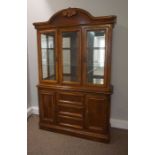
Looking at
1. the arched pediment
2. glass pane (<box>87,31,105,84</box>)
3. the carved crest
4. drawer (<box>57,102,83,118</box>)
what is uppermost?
the carved crest

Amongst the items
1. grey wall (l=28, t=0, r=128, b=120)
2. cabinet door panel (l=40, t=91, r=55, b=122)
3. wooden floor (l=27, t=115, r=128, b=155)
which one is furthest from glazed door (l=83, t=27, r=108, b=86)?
wooden floor (l=27, t=115, r=128, b=155)

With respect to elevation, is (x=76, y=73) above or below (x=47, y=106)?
above

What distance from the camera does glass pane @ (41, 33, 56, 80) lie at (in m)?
2.69

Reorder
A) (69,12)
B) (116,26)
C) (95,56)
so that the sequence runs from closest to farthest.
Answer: (69,12)
(95,56)
(116,26)

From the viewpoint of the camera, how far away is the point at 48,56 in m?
2.77

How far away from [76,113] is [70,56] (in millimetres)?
993

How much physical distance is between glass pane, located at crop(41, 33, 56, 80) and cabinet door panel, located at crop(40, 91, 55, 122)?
12.4 inches

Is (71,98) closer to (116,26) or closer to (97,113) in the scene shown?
(97,113)

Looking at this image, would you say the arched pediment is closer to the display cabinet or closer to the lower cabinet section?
the display cabinet

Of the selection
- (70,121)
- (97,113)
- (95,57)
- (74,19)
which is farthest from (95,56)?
(70,121)

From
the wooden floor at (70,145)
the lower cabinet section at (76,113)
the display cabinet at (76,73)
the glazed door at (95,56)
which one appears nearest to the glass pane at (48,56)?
the display cabinet at (76,73)

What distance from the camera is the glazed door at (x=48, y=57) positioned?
2.64 metres
